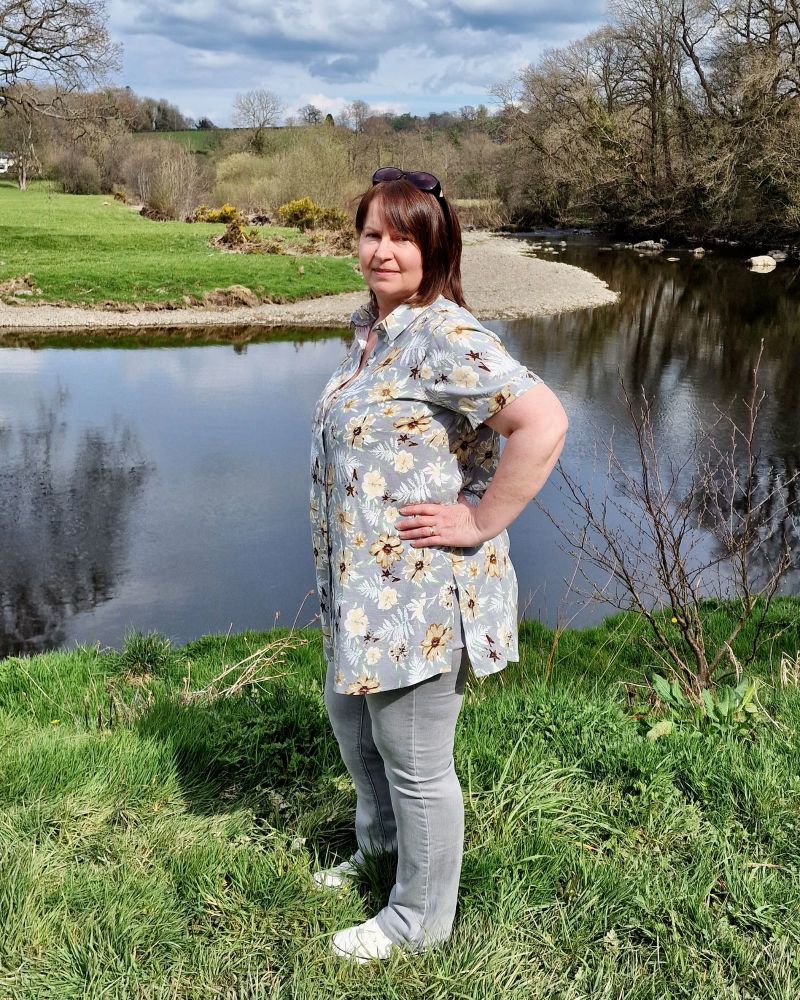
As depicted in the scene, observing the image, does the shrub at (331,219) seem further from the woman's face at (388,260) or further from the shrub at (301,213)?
the woman's face at (388,260)

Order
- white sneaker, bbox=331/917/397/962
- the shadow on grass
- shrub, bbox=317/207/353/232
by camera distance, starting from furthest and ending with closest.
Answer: shrub, bbox=317/207/353/232 < the shadow on grass < white sneaker, bbox=331/917/397/962

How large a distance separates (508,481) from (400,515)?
9.6 inches

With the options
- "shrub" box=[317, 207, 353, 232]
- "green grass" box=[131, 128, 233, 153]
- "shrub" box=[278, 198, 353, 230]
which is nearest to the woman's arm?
"shrub" box=[278, 198, 353, 230]

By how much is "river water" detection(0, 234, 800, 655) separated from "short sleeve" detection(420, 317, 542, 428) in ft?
10.1

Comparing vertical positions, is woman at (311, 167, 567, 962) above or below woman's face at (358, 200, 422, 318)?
below

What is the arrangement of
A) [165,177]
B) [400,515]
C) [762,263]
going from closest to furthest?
[400,515], [762,263], [165,177]

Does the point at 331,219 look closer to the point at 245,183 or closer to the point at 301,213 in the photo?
the point at 301,213

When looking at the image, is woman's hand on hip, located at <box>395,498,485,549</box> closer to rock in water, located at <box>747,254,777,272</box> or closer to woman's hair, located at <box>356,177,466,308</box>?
woman's hair, located at <box>356,177,466,308</box>

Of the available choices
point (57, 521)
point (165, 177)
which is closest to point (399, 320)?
point (57, 521)

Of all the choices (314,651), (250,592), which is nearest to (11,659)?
(314,651)

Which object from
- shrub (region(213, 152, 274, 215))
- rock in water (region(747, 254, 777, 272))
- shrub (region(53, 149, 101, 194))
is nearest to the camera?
rock in water (region(747, 254, 777, 272))

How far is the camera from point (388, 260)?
199 cm

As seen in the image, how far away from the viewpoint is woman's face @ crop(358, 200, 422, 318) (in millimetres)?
1991

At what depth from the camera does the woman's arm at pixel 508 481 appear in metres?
1.82
